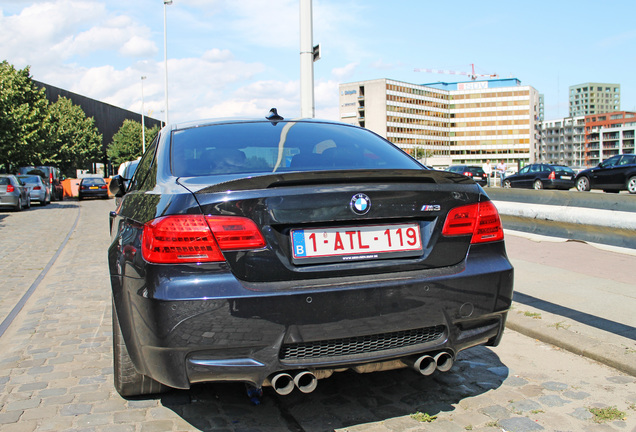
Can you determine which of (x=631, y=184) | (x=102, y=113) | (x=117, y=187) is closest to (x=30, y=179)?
(x=631, y=184)

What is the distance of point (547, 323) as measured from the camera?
4.86 meters

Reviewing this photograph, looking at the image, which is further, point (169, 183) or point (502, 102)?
point (502, 102)

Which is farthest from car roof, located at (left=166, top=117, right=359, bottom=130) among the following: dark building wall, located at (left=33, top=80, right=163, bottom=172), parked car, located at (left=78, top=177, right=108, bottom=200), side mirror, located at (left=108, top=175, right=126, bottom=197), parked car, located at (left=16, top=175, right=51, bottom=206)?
dark building wall, located at (left=33, top=80, right=163, bottom=172)

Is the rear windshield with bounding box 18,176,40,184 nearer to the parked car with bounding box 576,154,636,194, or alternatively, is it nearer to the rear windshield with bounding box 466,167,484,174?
the rear windshield with bounding box 466,167,484,174

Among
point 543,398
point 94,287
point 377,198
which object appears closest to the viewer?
point 377,198

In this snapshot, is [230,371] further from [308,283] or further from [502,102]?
[502,102]

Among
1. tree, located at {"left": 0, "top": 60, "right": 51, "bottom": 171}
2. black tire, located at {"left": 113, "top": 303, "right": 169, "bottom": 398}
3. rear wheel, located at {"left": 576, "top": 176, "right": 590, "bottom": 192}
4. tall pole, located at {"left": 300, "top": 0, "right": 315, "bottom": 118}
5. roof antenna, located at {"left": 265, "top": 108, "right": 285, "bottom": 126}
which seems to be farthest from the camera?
tree, located at {"left": 0, "top": 60, "right": 51, "bottom": 171}

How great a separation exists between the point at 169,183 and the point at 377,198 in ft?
3.39

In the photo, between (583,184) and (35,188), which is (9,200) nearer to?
(35,188)

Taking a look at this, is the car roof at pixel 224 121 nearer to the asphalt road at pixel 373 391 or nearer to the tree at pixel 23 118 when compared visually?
the asphalt road at pixel 373 391

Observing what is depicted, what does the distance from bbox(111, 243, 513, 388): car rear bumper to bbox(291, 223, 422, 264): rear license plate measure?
0.11 m

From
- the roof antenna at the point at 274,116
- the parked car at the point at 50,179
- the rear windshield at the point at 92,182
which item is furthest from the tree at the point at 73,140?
the roof antenna at the point at 274,116

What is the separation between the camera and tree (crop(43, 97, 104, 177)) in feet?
201

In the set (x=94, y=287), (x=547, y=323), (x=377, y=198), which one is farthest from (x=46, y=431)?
(x=94, y=287)
